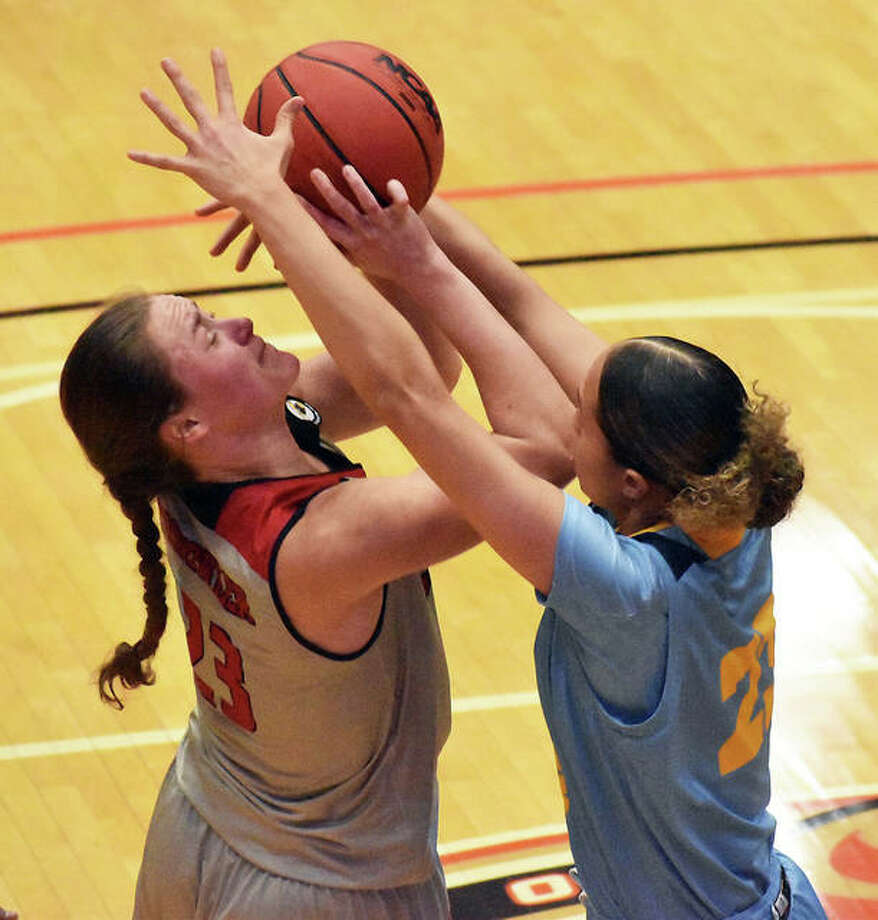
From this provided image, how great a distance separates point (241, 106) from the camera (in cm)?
847

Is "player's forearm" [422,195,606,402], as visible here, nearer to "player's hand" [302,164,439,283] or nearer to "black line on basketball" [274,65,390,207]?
"black line on basketball" [274,65,390,207]

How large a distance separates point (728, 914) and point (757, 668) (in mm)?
421

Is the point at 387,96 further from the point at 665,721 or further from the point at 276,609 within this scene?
the point at 665,721

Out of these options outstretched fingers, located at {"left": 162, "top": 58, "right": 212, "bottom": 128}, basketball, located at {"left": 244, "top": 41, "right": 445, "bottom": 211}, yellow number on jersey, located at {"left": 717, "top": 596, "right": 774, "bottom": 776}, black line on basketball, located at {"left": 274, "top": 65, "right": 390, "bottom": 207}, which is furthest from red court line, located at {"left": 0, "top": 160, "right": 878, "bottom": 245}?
yellow number on jersey, located at {"left": 717, "top": 596, "right": 774, "bottom": 776}

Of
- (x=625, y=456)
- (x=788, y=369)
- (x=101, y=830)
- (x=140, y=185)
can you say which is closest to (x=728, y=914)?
(x=625, y=456)

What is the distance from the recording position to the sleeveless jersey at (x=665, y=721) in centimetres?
263

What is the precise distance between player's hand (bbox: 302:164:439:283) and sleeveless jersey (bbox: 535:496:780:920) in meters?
0.60

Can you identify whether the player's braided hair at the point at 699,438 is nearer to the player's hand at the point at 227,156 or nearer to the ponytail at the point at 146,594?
the player's hand at the point at 227,156

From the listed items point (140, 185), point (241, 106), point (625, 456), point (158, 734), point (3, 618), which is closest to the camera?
point (625, 456)

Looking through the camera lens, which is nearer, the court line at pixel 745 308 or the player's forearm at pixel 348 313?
the player's forearm at pixel 348 313

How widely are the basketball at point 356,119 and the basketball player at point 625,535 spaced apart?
24 centimetres

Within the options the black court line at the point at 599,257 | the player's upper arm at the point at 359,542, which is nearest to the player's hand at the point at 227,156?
the player's upper arm at the point at 359,542

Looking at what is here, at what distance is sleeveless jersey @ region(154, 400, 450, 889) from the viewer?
299 centimetres

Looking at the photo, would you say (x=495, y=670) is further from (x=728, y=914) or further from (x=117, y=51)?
(x=117, y=51)
